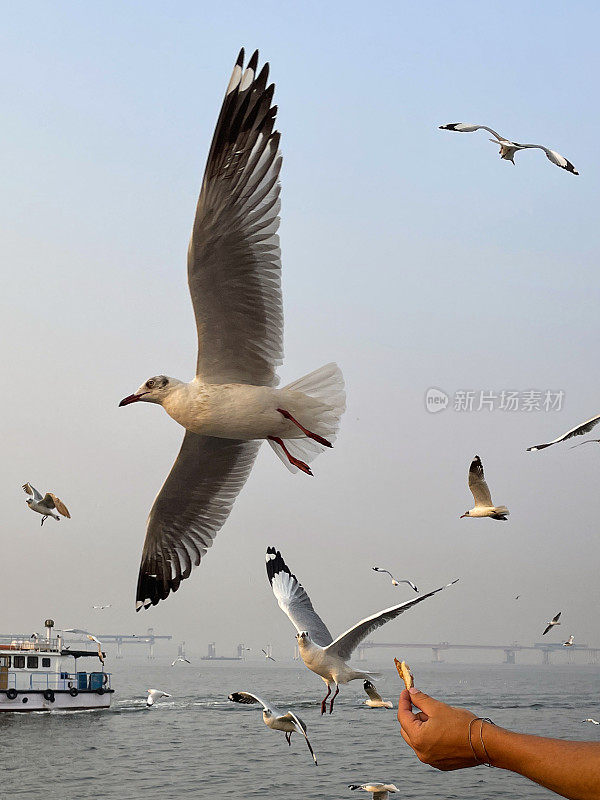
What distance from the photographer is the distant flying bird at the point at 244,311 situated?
4.07 m

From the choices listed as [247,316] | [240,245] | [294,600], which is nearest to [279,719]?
[294,600]

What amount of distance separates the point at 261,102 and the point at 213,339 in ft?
3.59

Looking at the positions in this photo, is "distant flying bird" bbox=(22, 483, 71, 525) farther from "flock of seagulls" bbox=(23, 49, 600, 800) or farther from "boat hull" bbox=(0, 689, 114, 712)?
"boat hull" bbox=(0, 689, 114, 712)

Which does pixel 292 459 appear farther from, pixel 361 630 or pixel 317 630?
pixel 317 630

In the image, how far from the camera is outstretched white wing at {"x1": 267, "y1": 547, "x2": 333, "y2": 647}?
24.4 ft

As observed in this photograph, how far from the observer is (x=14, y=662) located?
22359 millimetres

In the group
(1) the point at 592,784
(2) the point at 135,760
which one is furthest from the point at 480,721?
(2) the point at 135,760

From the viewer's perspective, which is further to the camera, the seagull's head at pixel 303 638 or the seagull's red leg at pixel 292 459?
the seagull's head at pixel 303 638

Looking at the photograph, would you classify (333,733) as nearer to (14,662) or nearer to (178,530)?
(14,662)

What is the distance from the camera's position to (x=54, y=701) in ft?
78.1

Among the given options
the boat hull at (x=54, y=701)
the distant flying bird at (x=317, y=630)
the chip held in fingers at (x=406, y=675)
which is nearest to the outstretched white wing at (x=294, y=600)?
the distant flying bird at (x=317, y=630)

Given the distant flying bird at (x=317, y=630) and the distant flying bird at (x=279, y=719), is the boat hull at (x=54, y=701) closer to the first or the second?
the distant flying bird at (x=317, y=630)

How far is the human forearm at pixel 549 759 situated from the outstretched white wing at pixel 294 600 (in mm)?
5895

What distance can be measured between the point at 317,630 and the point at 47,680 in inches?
743
